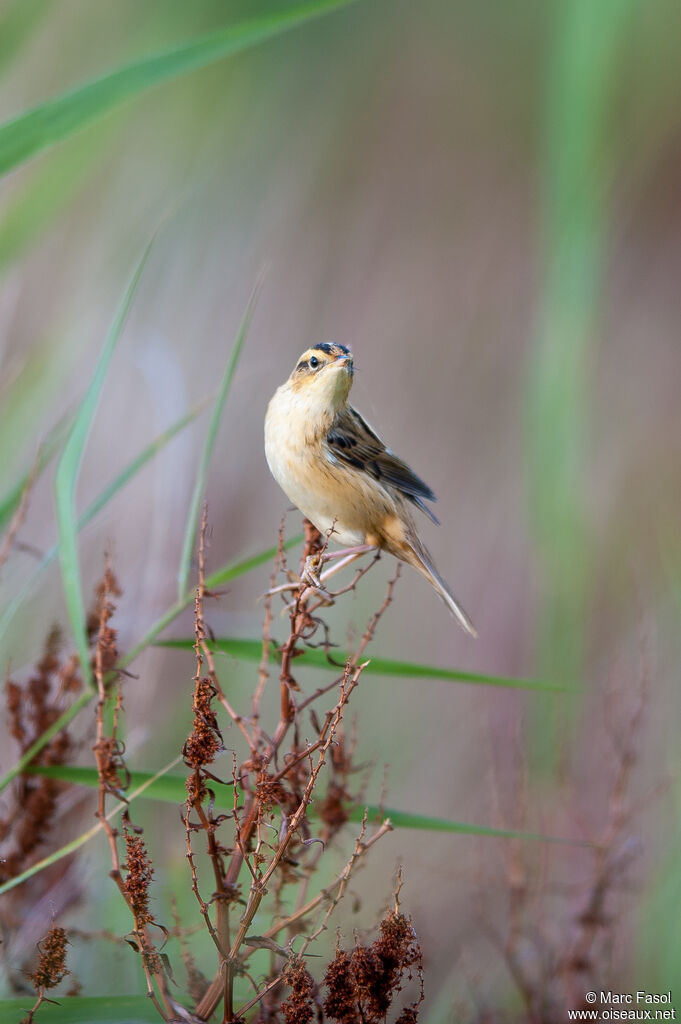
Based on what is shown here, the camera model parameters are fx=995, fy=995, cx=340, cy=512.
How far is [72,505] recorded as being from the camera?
5.74 feet

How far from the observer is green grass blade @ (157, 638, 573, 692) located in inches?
72.6

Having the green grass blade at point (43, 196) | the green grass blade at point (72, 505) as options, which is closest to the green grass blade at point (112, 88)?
the green grass blade at point (72, 505)

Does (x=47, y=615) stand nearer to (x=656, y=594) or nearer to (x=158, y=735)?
(x=158, y=735)

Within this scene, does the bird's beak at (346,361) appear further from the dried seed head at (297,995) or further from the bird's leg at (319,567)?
the dried seed head at (297,995)

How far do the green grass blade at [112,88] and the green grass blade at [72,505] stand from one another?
1.10ft

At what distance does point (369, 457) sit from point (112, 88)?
1.09 m

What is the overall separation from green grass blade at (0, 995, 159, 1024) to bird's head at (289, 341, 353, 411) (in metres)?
1.45

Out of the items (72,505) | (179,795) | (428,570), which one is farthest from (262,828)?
(428,570)

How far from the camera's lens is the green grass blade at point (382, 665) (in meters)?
1.84

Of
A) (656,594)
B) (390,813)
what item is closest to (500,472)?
(656,594)

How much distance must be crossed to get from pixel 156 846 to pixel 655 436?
3.26m

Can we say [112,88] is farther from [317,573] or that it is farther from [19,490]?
[317,573]

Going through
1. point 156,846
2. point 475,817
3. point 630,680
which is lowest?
point 156,846

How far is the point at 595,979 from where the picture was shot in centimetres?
261
